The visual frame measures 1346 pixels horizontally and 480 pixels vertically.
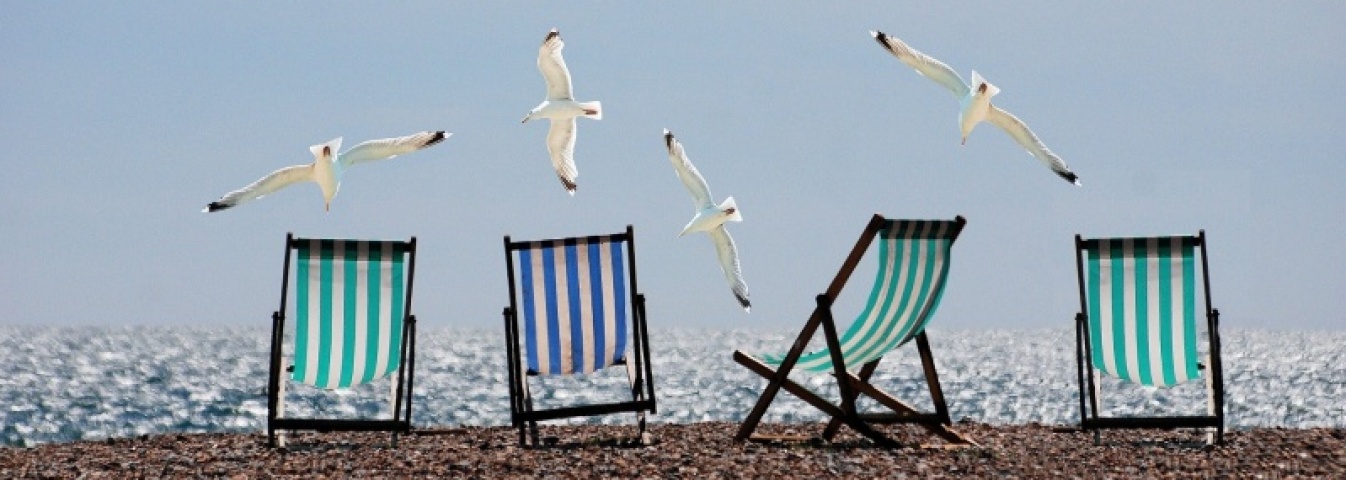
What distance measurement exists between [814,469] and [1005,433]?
1.91 m

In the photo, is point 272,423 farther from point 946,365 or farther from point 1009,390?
point 946,365

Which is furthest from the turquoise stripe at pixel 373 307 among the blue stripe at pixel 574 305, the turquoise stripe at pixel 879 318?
the turquoise stripe at pixel 879 318

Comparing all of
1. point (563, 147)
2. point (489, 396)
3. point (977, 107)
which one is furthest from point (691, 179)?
point (489, 396)

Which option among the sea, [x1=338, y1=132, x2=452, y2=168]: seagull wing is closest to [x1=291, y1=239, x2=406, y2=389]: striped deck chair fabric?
[x1=338, y1=132, x2=452, y2=168]: seagull wing

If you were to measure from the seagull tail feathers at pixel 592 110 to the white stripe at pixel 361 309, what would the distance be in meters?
1.44

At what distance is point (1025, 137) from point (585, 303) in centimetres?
250

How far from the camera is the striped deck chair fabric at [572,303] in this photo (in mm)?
6688

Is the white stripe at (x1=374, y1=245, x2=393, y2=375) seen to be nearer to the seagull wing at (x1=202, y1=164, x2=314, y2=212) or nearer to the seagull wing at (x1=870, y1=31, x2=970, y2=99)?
the seagull wing at (x1=202, y1=164, x2=314, y2=212)

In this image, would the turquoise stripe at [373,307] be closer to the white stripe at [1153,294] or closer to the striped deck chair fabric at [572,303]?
the striped deck chair fabric at [572,303]

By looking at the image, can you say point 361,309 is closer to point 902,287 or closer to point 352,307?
point 352,307

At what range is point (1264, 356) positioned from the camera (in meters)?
32.5

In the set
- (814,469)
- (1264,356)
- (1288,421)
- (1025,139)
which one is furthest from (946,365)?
(814,469)

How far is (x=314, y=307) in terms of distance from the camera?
6.85 meters

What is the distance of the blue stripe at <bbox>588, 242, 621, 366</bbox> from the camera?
22.0ft
